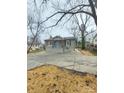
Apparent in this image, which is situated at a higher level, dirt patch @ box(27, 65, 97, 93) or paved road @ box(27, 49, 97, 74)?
paved road @ box(27, 49, 97, 74)

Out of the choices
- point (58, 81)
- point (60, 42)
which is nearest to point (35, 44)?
point (60, 42)

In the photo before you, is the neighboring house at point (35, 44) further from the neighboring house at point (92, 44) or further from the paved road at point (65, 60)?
the neighboring house at point (92, 44)

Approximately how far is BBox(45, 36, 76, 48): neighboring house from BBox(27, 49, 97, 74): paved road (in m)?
0.04

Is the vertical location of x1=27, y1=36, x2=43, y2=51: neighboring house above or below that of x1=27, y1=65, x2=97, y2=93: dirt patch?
above

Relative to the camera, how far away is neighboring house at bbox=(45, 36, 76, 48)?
1695 mm

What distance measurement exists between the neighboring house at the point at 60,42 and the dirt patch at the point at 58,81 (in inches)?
6.2

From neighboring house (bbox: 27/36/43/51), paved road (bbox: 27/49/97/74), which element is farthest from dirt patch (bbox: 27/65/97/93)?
neighboring house (bbox: 27/36/43/51)

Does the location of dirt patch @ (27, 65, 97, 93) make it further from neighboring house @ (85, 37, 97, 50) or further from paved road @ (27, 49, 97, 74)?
neighboring house @ (85, 37, 97, 50)

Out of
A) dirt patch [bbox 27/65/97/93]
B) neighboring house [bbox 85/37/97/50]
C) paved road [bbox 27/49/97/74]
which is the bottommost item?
dirt patch [bbox 27/65/97/93]

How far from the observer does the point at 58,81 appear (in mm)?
1718

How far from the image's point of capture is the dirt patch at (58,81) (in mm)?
1675
